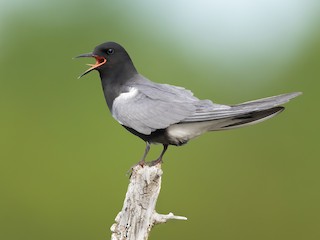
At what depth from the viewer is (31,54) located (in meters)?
11.7

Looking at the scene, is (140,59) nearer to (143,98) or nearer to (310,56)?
(310,56)

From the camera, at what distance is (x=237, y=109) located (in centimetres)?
566

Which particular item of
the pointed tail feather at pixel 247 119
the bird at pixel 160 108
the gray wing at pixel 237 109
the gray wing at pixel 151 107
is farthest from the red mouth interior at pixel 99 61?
the pointed tail feather at pixel 247 119

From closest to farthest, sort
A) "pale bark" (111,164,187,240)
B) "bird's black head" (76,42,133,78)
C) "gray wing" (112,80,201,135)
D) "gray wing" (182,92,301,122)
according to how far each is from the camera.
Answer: "gray wing" (182,92,301,122) → "pale bark" (111,164,187,240) → "gray wing" (112,80,201,135) → "bird's black head" (76,42,133,78)

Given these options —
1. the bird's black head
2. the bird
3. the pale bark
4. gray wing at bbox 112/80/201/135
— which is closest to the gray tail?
the bird

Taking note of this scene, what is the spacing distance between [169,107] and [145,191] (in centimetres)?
81

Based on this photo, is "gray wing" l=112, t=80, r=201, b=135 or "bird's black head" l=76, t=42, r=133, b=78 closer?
"gray wing" l=112, t=80, r=201, b=135

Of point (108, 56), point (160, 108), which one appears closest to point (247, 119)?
point (160, 108)

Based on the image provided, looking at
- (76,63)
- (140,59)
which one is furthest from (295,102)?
(76,63)

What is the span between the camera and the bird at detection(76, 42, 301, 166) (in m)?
5.73

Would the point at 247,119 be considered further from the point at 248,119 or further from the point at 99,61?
the point at 99,61

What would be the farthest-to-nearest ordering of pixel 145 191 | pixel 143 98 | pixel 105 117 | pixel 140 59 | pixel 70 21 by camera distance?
pixel 70 21 < pixel 140 59 < pixel 105 117 < pixel 143 98 < pixel 145 191

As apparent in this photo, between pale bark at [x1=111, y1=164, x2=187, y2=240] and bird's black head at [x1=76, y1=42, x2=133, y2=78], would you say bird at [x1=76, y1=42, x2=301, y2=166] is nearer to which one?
bird's black head at [x1=76, y1=42, x2=133, y2=78]

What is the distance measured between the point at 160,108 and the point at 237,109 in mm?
733
